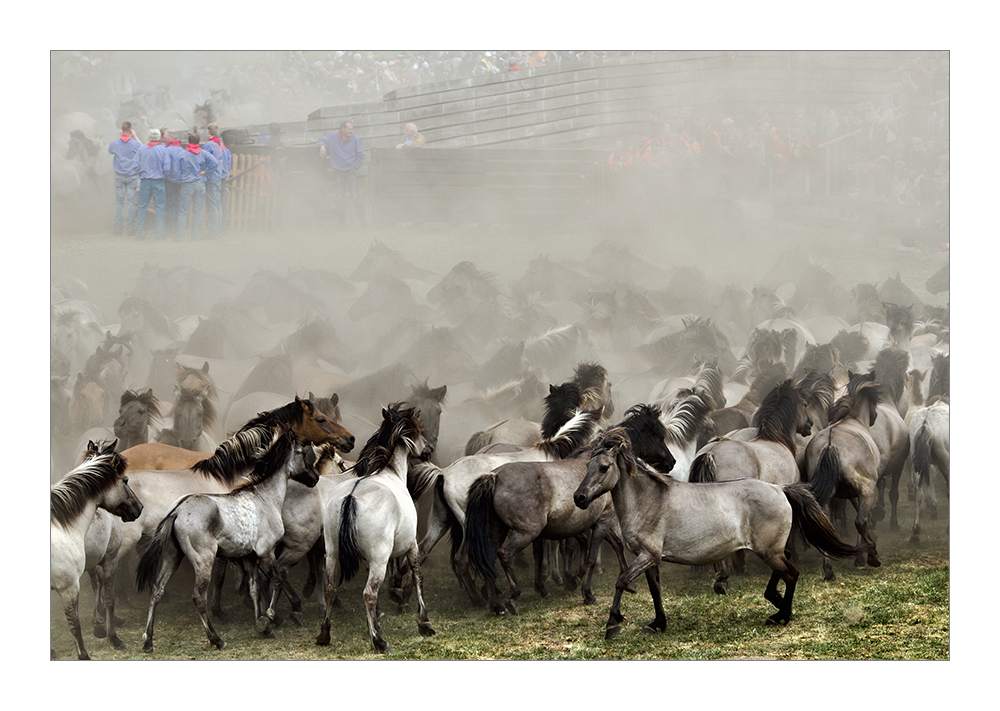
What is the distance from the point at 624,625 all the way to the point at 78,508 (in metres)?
5.56

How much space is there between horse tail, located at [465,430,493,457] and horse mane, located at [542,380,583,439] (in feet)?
2.23

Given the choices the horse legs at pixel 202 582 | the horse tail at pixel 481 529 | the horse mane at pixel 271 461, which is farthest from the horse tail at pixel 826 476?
the horse legs at pixel 202 582

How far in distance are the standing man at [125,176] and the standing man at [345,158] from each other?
228 cm

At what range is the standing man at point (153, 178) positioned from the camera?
1261cm

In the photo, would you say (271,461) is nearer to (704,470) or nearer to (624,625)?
(624,625)

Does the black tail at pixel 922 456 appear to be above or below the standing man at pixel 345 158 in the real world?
below

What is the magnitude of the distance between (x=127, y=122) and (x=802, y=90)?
8.29 metres

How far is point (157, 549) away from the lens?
978 cm

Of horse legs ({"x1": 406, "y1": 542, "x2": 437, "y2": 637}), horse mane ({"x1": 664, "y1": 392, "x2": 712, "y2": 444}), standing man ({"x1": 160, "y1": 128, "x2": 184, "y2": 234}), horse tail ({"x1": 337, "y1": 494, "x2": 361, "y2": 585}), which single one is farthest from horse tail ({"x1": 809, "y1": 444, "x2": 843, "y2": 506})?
standing man ({"x1": 160, "y1": 128, "x2": 184, "y2": 234})

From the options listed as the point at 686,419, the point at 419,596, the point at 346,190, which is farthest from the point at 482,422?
the point at 346,190

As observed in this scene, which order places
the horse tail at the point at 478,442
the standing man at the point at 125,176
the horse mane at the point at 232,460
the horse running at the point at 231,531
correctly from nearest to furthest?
the horse running at the point at 231,531 → the horse mane at the point at 232,460 → the horse tail at the point at 478,442 → the standing man at the point at 125,176

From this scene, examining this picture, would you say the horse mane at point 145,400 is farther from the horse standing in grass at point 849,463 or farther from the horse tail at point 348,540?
the horse standing in grass at point 849,463

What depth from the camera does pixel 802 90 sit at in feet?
41.2
